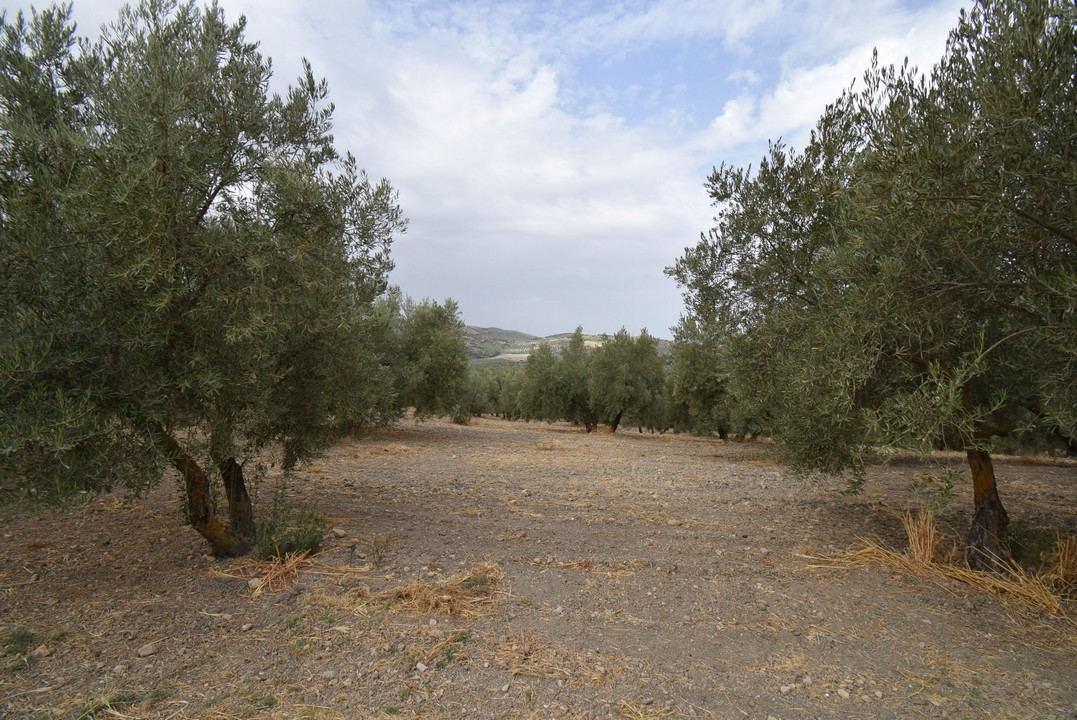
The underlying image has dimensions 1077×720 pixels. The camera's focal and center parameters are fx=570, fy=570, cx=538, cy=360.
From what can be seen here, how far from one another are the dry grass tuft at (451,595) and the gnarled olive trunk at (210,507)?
236cm

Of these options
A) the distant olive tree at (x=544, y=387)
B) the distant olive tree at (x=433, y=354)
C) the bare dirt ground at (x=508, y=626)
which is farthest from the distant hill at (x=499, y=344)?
the bare dirt ground at (x=508, y=626)

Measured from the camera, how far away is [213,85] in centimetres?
652

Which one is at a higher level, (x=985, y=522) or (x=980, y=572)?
(x=985, y=522)

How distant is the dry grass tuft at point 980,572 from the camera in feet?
Answer: 20.4

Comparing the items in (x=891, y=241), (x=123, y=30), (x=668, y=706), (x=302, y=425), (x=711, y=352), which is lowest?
(x=668, y=706)

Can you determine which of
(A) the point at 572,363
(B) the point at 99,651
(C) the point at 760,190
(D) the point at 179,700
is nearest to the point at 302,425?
(B) the point at 99,651

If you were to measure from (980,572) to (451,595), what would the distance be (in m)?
6.43

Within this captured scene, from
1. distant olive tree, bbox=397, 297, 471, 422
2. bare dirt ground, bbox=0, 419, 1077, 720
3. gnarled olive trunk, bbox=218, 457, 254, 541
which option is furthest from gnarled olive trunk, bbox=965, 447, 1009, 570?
distant olive tree, bbox=397, 297, 471, 422

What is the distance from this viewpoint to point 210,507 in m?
6.85

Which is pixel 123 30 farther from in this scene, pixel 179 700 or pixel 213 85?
pixel 179 700

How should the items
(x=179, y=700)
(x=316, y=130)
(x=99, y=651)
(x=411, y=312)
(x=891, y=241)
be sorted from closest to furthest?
(x=179, y=700), (x=99, y=651), (x=891, y=241), (x=316, y=130), (x=411, y=312)

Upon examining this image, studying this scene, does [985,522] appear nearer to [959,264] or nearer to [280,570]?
[959,264]

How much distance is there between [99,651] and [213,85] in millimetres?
5898

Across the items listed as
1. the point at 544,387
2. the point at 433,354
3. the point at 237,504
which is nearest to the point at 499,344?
the point at 544,387
